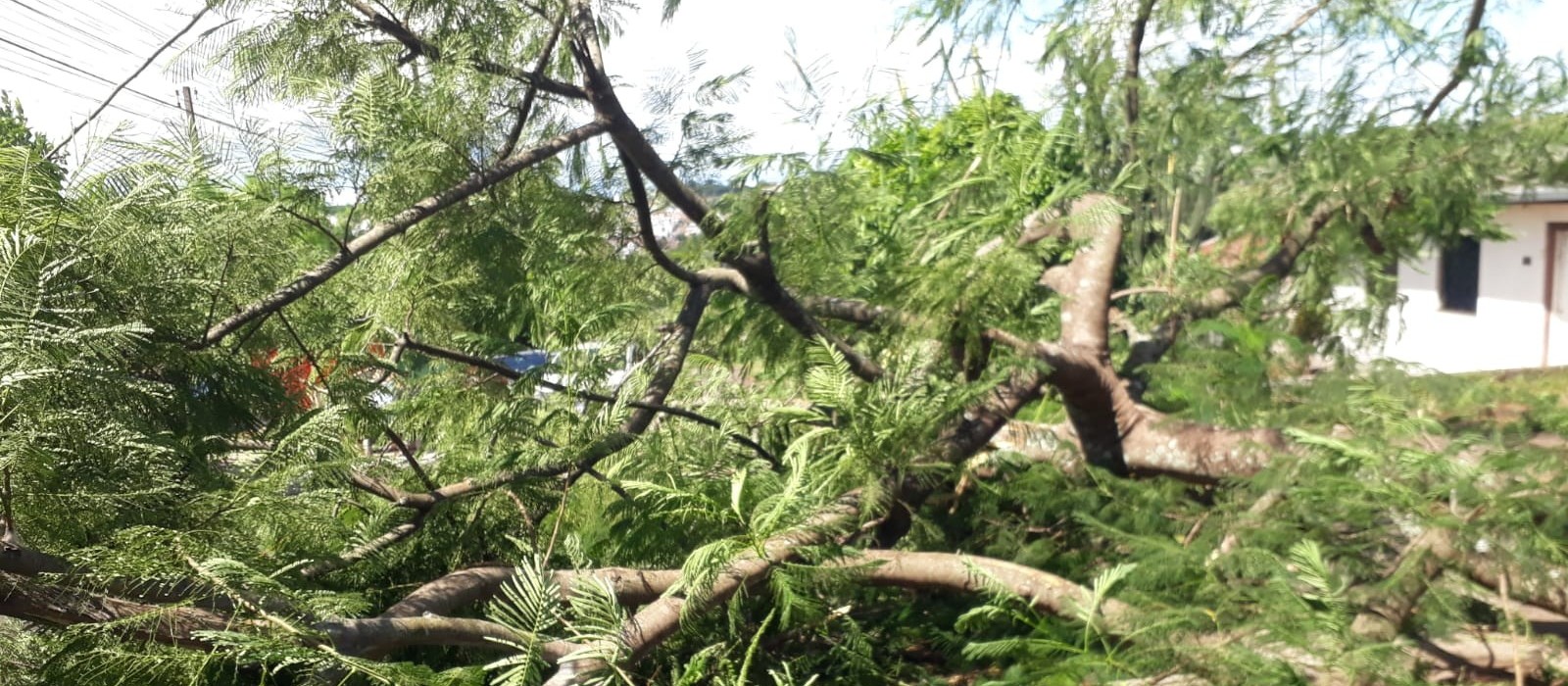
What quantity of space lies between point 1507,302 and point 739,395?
991 cm

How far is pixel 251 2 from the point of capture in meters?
2.47

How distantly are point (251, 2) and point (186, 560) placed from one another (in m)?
1.42

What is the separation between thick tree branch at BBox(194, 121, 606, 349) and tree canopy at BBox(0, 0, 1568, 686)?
1 centimetres

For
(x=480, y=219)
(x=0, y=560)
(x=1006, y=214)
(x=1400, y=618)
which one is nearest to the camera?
(x=0, y=560)

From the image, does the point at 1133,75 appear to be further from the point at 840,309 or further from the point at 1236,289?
the point at 840,309

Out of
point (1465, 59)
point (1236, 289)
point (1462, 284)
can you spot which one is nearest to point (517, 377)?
point (1236, 289)

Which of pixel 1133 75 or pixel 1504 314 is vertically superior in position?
pixel 1133 75

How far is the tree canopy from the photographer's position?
5.92ft

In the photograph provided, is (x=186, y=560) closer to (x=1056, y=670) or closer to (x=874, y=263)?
(x=1056, y=670)

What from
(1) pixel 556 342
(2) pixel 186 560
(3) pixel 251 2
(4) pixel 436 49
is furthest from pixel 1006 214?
(2) pixel 186 560

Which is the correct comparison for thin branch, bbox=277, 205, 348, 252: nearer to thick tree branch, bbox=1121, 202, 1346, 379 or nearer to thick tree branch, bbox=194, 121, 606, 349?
Answer: thick tree branch, bbox=194, 121, 606, 349

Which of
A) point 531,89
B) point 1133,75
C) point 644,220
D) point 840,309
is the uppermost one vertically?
point 1133,75

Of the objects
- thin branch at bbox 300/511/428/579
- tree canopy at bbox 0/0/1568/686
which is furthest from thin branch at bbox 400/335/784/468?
thin branch at bbox 300/511/428/579

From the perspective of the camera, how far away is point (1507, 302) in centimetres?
1085
